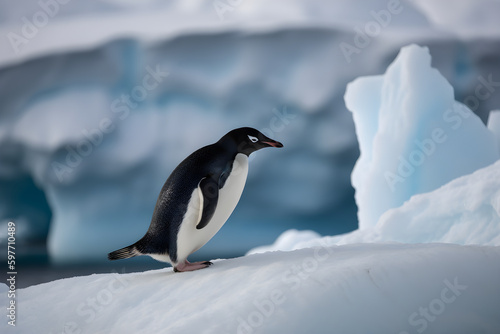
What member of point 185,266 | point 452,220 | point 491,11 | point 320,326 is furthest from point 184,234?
point 491,11

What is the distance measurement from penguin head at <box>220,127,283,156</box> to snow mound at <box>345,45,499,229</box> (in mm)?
4427

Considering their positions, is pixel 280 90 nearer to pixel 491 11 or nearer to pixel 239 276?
pixel 491 11

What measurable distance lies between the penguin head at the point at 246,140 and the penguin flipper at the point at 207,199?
0.95 feet

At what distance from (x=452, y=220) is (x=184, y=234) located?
3.13 metres

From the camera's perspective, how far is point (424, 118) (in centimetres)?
643

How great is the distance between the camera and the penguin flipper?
2.22 meters

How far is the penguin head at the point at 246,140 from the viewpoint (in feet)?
8.02

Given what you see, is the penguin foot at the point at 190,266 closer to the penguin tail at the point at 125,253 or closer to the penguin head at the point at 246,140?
the penguin tail at the point at 125,253
